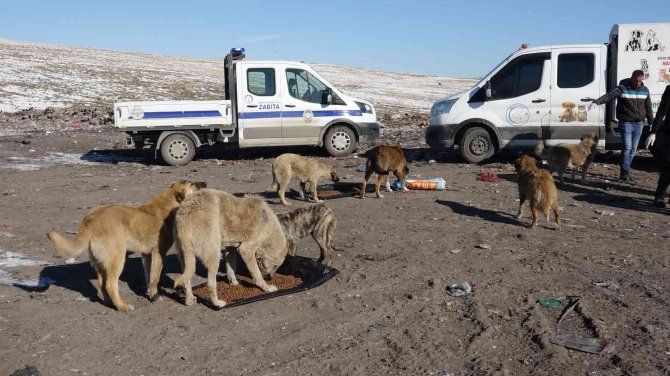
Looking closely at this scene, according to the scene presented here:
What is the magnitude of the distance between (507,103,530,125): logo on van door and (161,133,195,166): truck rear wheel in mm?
7931

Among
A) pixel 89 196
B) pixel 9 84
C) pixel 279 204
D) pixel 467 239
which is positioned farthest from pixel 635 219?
pixel 9 84

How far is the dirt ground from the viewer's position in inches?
209

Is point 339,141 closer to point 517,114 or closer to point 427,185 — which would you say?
point 517,114

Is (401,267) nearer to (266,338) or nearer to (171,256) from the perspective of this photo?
(266,338)

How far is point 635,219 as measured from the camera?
10172 millimetres

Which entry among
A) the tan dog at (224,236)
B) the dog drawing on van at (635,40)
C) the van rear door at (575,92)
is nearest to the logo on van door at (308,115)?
the van rear door at (575,92)

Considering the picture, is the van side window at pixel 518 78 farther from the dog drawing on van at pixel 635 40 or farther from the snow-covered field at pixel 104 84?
the snow-covered field at pixel 104 84

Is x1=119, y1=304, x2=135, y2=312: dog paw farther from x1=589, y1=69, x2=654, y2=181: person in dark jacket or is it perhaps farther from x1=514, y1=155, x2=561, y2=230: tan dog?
x1=589, y1=69, x2=654, y2=181: person in dark jacket

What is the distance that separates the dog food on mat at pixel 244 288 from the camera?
685 centimetres

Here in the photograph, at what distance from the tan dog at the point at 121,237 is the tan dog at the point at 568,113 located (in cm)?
1012

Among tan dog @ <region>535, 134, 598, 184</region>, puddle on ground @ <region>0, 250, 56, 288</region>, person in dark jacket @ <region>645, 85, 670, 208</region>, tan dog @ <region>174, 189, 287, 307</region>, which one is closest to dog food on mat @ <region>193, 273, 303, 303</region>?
tan dog @ <region>174, 189, 287, 307</region>

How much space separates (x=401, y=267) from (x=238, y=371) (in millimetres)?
3117

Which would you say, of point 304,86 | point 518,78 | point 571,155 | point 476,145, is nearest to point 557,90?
point 518,78

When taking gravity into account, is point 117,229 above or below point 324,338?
above
